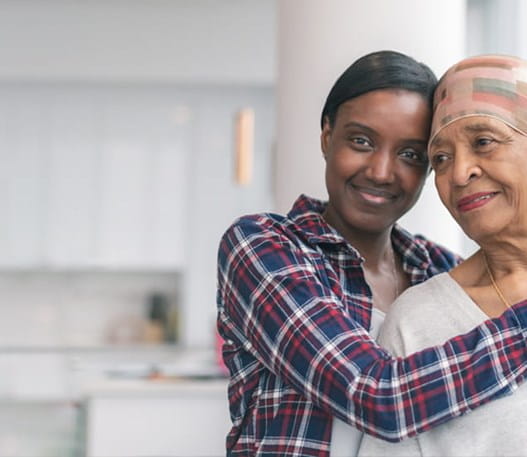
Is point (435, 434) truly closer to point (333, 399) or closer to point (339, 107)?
point (333, 399)

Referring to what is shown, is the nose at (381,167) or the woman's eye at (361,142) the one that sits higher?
the woman's eye at (361,142)

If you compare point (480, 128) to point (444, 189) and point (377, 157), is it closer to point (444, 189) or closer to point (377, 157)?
point (444, 189)

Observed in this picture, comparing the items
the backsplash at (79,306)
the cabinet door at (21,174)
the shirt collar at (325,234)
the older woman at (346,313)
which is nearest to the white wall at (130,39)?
the cabinet door at (21,174)

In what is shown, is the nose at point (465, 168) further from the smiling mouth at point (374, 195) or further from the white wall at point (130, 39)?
the white wall at point (130, 39)

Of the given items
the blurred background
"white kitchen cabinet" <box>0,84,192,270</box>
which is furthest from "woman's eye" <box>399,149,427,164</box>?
"white kitchen cabinet" <box>0,84,192,270</box>

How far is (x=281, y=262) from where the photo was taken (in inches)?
57.4

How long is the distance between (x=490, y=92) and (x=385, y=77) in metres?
0.25

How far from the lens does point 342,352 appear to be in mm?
1346

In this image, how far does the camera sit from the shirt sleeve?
49.6 inches

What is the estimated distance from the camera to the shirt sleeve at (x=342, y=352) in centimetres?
126

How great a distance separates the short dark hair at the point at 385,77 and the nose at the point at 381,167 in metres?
0.10

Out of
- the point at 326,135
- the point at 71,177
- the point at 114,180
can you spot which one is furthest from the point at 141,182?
the point at 326,135

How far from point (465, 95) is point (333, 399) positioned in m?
0.46

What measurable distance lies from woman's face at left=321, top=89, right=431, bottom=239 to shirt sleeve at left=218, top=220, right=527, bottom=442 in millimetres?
147
